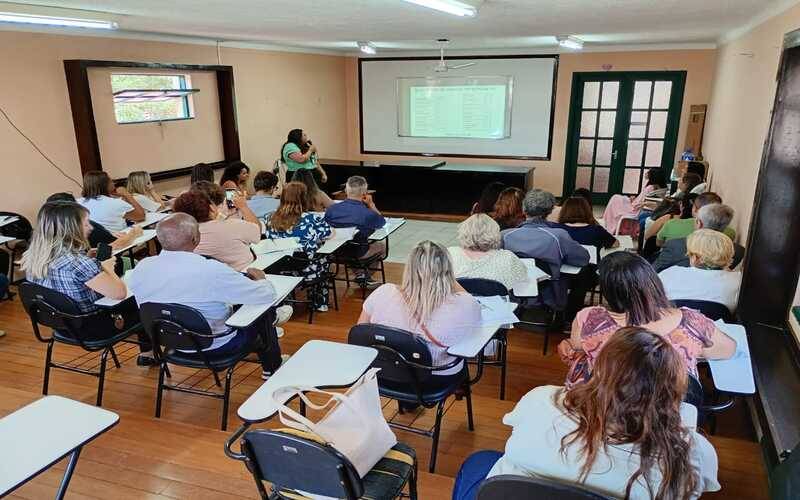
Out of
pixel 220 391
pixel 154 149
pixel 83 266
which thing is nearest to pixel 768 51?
pixel 220 391

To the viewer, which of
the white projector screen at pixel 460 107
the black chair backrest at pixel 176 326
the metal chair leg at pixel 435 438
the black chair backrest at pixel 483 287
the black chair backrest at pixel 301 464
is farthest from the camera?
the white projector screen at pixel 460 107

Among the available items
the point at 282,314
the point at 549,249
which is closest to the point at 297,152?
the point at 282,314

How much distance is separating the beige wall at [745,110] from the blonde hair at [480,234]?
6.09 ft

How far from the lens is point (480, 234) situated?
3.16 m

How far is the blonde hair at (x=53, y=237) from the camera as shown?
2.76m

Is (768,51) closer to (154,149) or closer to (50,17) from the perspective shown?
(50,17)

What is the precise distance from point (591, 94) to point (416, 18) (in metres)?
5.15

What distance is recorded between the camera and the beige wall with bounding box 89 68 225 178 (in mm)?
5637

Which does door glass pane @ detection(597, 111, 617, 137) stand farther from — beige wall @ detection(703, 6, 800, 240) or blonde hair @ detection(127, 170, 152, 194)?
blonde hair @ detection(127, 170, 152, 194)

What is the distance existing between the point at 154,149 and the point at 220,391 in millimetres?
4119

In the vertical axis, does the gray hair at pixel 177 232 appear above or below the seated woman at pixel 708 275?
above

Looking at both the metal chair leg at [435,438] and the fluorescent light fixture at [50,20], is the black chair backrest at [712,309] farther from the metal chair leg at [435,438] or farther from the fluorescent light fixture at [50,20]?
the fluorescent light fixture at [50,20]

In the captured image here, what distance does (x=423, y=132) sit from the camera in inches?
381

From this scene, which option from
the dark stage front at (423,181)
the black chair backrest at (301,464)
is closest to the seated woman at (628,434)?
the black chair backrest at (301,464)
